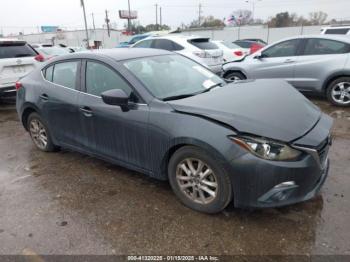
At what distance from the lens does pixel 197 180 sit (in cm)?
292

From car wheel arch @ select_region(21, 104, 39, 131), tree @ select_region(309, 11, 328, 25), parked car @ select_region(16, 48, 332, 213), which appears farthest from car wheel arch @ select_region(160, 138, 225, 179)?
tree @ select_region(309, 11, 328, 25)

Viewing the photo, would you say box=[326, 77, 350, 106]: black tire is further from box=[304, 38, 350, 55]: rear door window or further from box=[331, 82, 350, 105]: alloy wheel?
box=[304, 38, 350, 55]: rear door window

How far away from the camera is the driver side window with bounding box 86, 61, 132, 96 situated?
3.38 metres

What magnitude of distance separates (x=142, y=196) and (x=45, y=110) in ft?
6.64

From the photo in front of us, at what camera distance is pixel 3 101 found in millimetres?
9023

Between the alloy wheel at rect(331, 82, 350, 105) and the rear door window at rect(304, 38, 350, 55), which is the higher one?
the rear door window at rect(304, 38, 350, 55)

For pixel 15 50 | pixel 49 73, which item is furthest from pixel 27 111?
pixel 15 50

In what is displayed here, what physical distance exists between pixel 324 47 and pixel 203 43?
400 centimetres

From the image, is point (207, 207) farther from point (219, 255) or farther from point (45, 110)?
point (45, 110)

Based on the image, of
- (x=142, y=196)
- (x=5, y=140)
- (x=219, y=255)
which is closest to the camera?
(x=219, y=255)

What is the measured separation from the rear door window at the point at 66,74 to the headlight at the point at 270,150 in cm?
248

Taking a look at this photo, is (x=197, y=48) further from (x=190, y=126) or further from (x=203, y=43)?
(x=190, y=126)

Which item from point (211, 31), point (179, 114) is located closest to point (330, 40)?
point (179, 114)

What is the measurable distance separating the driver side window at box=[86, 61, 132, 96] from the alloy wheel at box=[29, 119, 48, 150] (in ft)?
4.65
